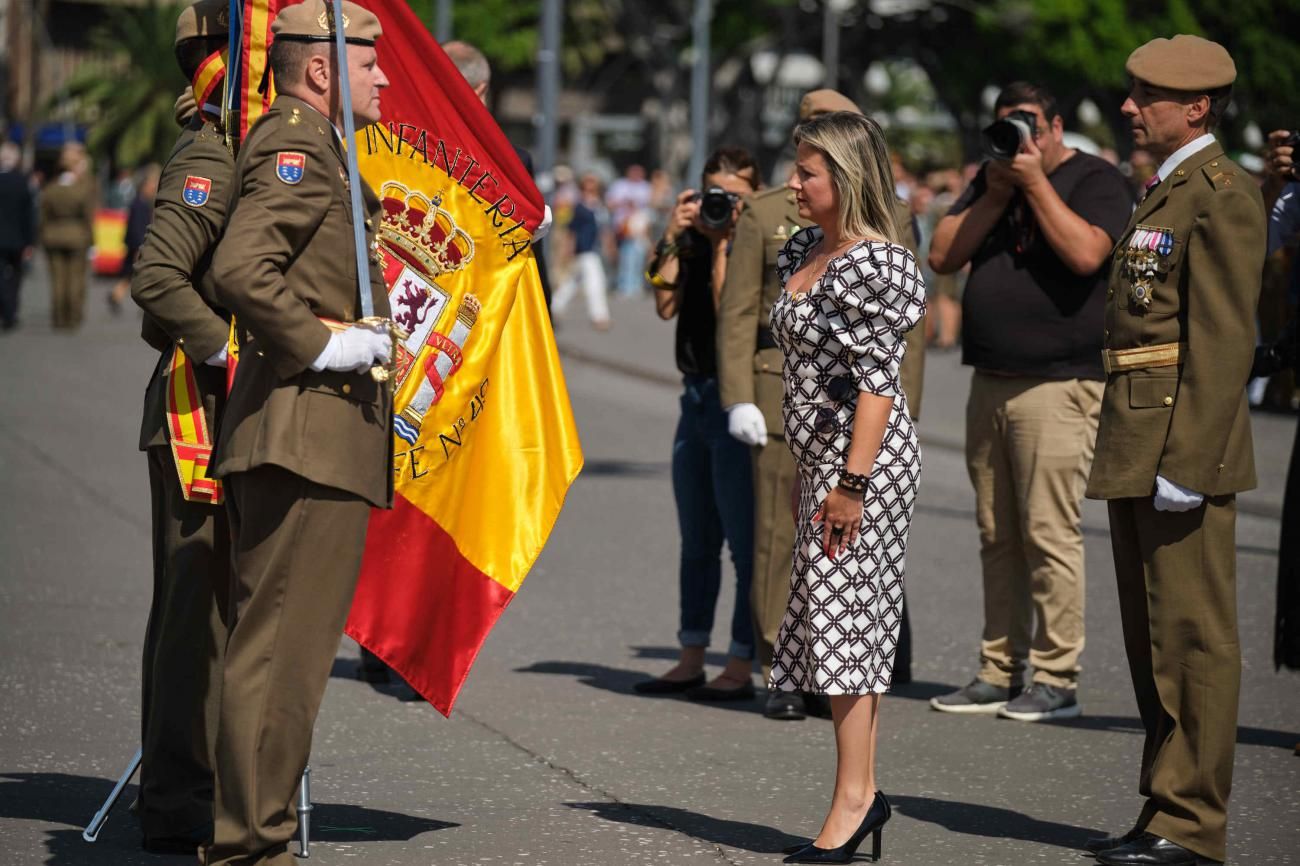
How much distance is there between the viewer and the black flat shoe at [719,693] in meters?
6.90

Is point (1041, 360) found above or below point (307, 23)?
below

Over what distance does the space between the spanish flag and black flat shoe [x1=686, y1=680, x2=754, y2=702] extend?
1.78 meters

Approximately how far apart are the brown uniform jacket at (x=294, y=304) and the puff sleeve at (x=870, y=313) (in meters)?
1.18

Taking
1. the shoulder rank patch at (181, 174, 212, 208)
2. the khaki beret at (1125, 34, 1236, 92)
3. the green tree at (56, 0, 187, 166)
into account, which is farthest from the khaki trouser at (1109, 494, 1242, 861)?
the green tree at (56, 0, 187, 166)

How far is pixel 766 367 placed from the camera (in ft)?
22.2

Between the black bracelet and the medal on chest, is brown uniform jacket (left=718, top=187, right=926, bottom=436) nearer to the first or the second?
the medal on chest

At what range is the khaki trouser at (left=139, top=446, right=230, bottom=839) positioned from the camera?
15.8ft

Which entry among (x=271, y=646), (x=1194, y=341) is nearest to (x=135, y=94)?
(x=1194, y=341)

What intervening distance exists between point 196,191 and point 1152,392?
2.36 m

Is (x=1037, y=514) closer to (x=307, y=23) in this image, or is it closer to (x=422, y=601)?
(x=422, y=601)

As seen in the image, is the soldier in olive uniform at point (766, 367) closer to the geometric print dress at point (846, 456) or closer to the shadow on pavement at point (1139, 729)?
the shadow on pavement at point (1139, 729)

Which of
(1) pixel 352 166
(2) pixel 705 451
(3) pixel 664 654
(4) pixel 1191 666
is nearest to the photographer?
(1) pixel 352 166

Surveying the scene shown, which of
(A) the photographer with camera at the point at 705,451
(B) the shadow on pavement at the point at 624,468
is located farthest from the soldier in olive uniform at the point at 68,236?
(A) the photographer with camera at the point at 705,451

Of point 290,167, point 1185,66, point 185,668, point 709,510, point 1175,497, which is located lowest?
point 185,668
